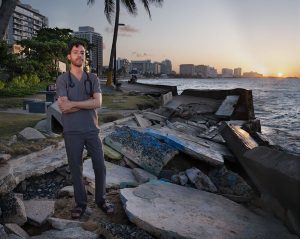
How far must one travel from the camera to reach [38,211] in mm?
3949

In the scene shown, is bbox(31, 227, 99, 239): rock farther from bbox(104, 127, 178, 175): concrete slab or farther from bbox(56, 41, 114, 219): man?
bbox(104, 127, 178, 175): concrete slab

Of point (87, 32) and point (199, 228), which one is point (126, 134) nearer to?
point (199, 228)

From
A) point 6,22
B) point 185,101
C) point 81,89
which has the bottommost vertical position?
point 185,101

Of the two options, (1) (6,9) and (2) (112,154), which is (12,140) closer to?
(2) (112,154)

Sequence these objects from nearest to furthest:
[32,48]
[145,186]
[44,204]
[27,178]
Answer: [44,204]
[145,186]
[27,178]
[32,48]

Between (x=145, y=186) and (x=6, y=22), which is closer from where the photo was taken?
(x=145, y=186)

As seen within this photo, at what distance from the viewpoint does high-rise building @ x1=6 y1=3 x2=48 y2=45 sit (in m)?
134

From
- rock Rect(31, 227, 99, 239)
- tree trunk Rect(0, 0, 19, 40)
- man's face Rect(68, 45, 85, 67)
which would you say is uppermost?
Result: tree trunk Rect(0, 0, 19, 40)

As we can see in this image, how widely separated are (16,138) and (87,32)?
144 m

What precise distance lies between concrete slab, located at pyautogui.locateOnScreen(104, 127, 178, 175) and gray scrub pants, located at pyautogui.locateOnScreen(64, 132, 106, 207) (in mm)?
1779

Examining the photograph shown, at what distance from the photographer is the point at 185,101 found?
1750cm

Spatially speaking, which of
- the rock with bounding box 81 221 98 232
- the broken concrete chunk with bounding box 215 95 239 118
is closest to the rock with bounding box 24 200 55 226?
the rock with bounding box 81 221 98 232

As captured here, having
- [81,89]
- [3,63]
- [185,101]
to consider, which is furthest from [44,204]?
[3,63]

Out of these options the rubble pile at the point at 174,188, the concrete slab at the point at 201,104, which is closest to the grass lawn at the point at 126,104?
the concrete slab at the point at 201,104
